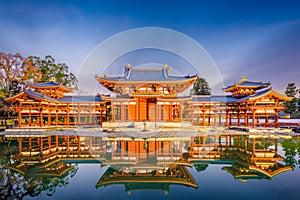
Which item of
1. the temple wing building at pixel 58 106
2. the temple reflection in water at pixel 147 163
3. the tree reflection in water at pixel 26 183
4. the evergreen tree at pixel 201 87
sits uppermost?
the evergreen tree at pixel 201 87

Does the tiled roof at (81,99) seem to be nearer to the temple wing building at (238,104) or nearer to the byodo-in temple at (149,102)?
the byodo-in temple at (149,102)

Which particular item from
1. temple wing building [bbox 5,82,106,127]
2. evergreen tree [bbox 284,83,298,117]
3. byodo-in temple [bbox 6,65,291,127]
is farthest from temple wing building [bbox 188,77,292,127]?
temple wing building [bbox 5,82,106,127]

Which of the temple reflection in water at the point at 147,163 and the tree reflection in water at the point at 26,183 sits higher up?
the tree reflection in water at the point at 26,183

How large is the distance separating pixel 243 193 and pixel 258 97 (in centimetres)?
1732

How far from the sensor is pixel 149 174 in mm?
6625

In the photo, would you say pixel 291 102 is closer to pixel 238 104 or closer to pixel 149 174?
pixel 238 104

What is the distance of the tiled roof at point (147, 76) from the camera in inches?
884

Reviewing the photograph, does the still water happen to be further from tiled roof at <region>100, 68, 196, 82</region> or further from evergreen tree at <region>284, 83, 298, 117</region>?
evergreen tree at <region>284, 83, 298, 117</region>

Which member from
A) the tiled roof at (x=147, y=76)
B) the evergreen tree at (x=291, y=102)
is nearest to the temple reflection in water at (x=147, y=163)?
the tiled roof at (x=147, y=76)

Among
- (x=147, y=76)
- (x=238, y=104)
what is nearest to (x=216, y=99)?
(x=238, y=104)

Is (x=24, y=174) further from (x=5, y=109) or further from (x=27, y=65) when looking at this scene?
(x=27, y=65)

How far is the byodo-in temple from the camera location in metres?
19.9

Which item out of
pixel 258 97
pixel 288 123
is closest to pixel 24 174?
pixel 258 97

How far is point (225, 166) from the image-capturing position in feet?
25.2
